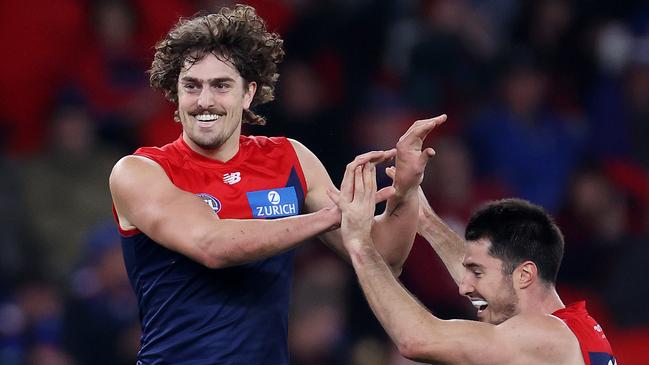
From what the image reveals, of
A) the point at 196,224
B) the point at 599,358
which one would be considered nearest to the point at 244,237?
the point at 196,224

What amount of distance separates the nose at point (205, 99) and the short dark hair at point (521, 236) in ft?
3.73

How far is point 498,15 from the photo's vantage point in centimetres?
1025

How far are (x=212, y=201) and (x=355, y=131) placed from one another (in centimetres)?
447

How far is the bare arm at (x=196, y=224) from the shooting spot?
4523 millimetres

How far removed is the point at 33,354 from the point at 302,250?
196cm

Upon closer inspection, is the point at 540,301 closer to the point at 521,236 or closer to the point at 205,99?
the point at 521,236

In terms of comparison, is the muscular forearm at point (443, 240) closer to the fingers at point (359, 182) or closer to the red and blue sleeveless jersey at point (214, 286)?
the red and blue sleeveless jersey at point (214, 286)

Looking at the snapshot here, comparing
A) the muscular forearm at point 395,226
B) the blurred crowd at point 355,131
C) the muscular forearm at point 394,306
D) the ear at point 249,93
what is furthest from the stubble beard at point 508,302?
the blurred crowd at point 355,131

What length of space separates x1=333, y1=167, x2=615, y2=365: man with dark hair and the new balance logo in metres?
0.52

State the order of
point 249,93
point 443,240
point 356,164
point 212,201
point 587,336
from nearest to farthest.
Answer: point 356,164, point 587,336, point 212,201, point 249,93, point 443,240

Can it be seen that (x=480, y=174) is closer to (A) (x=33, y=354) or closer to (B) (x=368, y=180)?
(A) (x=33, y=354)

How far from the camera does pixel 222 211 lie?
15.9ft

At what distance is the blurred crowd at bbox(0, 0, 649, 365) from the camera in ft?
27.8

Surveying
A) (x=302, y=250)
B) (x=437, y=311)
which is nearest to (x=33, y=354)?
(x=302, y=250)
